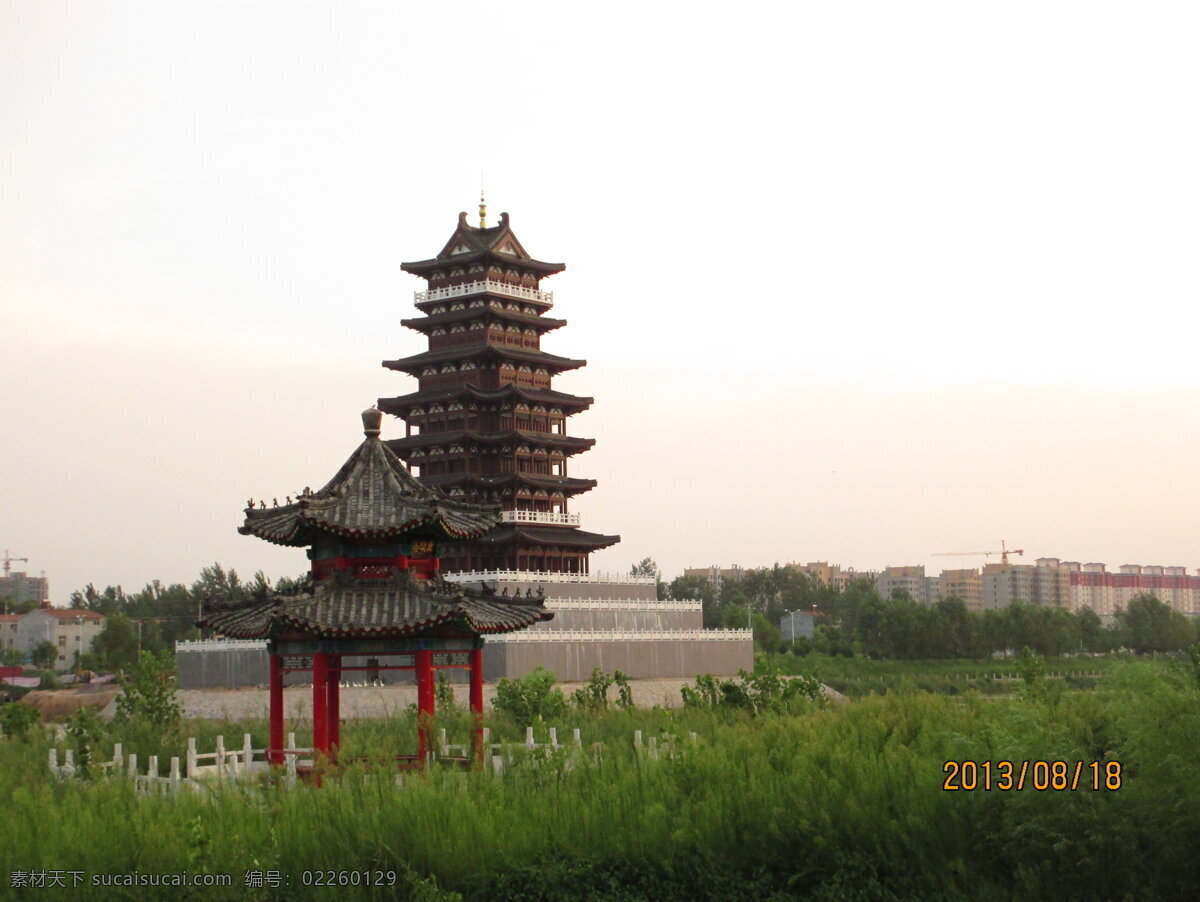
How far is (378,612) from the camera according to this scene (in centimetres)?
2345

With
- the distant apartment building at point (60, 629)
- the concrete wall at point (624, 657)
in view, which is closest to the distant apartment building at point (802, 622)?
the distant apartment building at point (60, 629)

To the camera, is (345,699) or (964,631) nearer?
(345,699)

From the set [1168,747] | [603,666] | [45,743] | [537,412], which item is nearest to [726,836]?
[1168,747]

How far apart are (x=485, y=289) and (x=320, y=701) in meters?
47.8

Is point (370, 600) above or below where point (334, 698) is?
above

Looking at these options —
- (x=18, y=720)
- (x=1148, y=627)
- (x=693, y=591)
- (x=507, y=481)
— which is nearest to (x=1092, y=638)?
(x=1148, y=627)

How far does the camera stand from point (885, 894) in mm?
17328

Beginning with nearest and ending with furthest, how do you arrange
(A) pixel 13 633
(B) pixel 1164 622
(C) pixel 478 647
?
(C) pixel 478 647
(B) pixel 1164 622
(A) pixel 13 633

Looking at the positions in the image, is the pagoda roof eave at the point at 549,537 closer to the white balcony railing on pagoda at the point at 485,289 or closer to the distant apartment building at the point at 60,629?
the white balcony railing on pagoda at the point at 485,289

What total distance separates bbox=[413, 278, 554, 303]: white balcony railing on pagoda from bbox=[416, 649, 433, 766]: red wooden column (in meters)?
47.2

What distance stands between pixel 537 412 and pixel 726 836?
172 ft

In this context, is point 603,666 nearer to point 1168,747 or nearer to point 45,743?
point 45,743
